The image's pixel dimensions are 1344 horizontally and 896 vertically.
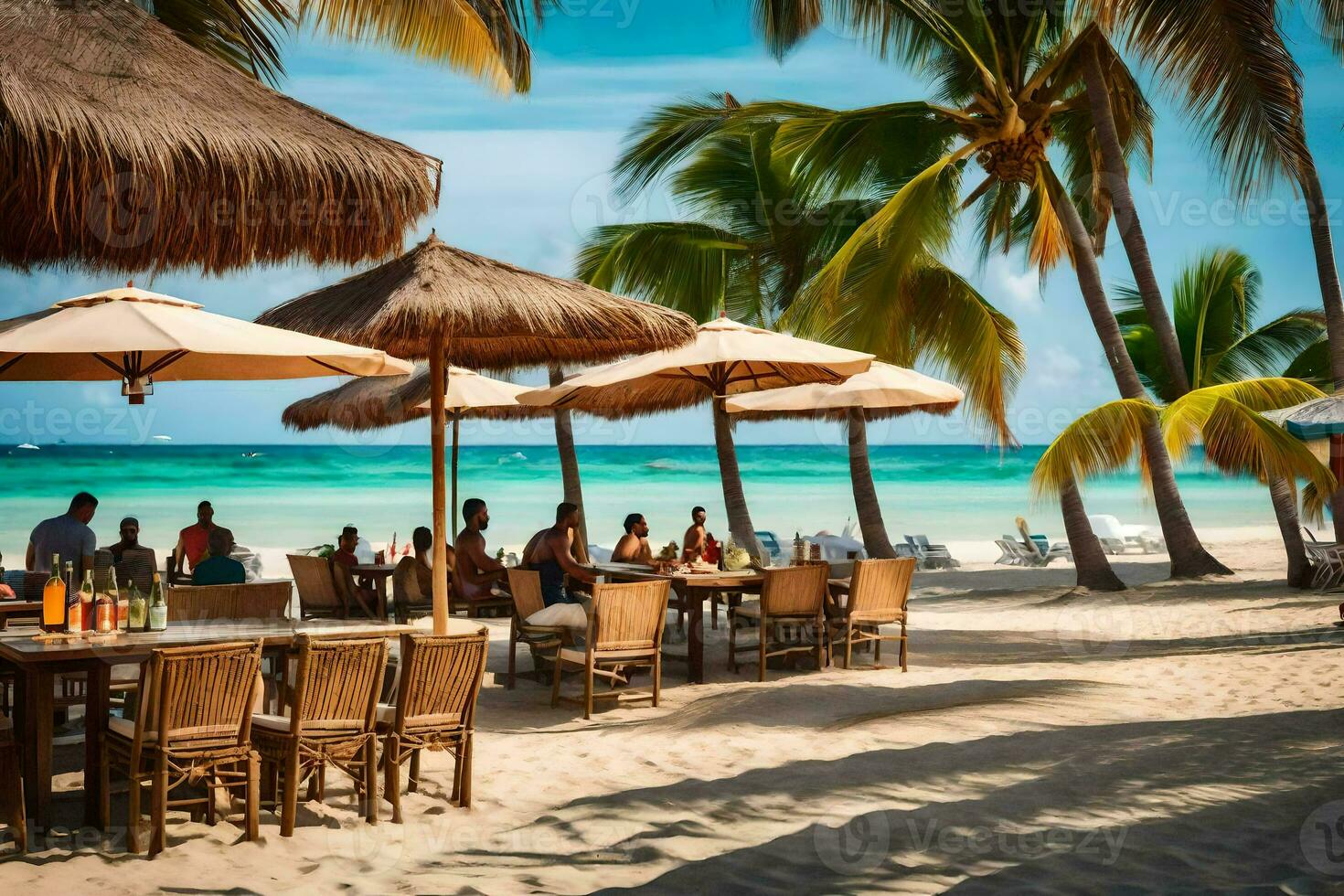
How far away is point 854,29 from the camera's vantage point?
13.2 meters

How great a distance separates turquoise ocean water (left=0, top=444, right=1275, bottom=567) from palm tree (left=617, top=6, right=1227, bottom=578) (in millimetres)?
24183

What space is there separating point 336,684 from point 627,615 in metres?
2.55

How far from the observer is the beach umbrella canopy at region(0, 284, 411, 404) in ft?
17.0

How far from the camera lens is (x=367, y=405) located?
12.6 meters

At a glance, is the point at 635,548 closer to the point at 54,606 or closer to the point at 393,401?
the point at 393,401

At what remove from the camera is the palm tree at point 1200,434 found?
9.60m

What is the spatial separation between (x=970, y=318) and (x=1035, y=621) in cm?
345

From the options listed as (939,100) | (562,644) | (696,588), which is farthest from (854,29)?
(562,644)

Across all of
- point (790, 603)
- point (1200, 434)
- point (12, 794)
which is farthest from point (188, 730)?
point (1200, 434)

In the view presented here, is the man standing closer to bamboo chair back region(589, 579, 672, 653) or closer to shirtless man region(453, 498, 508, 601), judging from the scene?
shirtless man region(453, 498, 508, 601)

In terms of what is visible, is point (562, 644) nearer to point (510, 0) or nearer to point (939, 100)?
point (510, 0)
